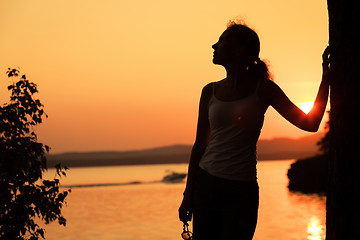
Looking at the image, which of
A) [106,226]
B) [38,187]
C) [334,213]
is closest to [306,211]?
[106,226]

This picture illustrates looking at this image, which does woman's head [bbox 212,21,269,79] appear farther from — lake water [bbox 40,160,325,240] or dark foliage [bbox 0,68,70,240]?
lake water [bbox 40,160,325,240]

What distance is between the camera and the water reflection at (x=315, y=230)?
28.6 metres

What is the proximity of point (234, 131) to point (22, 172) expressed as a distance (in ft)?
20.3

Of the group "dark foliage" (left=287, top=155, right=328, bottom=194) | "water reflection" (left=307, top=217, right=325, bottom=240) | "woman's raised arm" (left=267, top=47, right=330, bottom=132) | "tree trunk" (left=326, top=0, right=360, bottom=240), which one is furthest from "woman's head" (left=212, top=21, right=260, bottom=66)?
"dark foliage" (left=287, top=155, right=328, bottom=194)

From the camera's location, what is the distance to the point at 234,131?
3.87 meters

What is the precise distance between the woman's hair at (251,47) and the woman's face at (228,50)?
4 centimetres

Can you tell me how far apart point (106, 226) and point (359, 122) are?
123 feet

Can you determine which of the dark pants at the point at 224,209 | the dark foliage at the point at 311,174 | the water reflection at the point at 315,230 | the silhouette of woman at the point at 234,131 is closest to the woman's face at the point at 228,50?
the silhouette of woman at the point at 234,131

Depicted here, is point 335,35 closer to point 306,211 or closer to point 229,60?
point 229,60

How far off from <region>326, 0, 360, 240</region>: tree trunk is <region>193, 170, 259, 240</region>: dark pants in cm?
59

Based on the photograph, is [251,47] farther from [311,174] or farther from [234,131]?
[311,174]

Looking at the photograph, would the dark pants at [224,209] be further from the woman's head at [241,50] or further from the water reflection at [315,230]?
the water reflection at [315,230]

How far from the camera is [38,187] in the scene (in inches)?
371

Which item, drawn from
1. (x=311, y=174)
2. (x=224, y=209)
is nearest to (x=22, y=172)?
(x=224, y=209)
